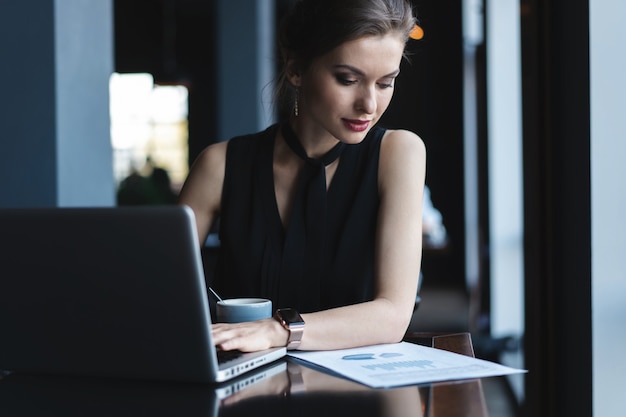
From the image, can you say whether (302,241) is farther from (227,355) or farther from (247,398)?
(247,398)

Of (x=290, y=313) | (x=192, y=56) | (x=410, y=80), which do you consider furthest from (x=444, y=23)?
(x=290, y=313)

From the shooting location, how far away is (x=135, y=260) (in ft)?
3.61

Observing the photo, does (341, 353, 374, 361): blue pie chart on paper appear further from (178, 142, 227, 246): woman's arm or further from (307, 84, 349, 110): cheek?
(178, 142, 227, 246): woman's arm

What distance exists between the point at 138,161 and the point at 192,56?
1737mm

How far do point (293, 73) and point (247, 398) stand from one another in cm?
109

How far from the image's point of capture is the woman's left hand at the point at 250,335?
1319 millimetres

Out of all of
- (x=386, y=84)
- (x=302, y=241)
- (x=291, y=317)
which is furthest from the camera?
(x=302, y=241)

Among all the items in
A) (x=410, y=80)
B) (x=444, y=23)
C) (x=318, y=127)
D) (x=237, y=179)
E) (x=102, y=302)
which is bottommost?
(x=102, y=302)

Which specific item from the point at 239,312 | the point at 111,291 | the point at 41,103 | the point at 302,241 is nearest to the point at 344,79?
the point at 302,241

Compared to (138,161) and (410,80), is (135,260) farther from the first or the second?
(138,161)

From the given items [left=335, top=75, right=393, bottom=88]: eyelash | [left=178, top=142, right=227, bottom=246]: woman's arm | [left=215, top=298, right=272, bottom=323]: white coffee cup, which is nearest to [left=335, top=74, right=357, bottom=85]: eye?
[left=335, top=75, right=393, bottom=88]: eyelash

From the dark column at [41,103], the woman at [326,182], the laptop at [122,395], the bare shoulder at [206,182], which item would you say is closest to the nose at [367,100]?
the woman at [326,182]

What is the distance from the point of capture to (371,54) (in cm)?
177

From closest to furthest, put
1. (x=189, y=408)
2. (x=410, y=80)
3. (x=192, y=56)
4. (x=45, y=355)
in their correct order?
(x=189, y=408) < (x=45, y=355) < (x=410, y=80) < (x=192, y=56)
